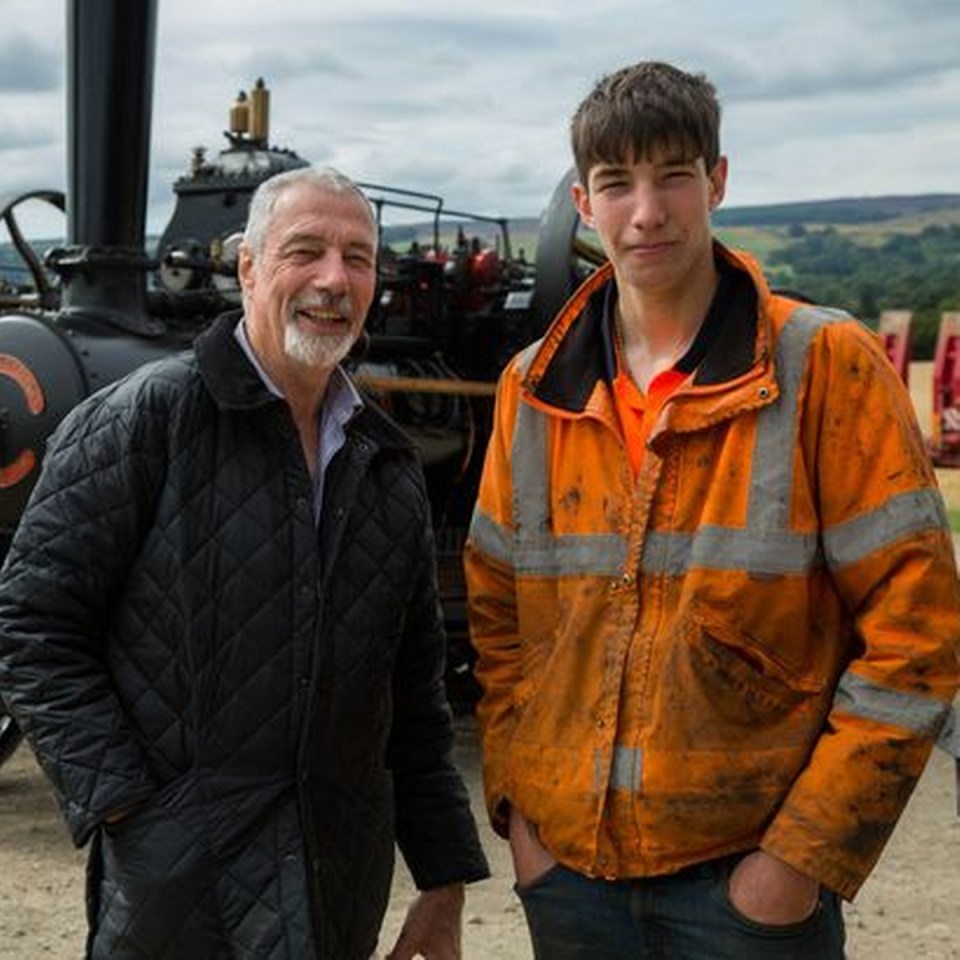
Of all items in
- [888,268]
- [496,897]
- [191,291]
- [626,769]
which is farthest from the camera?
[888,268]

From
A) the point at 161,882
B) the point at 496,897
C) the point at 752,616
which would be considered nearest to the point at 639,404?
the point at 752,616

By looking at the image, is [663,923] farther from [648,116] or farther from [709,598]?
[648,116]

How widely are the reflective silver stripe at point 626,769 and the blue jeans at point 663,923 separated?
129 mm

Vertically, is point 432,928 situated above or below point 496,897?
above

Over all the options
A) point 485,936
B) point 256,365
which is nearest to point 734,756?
point 256,365

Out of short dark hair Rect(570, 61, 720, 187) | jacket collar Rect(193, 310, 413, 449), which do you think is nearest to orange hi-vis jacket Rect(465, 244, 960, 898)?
short dark hair Rect(570, 61, 720, 187)

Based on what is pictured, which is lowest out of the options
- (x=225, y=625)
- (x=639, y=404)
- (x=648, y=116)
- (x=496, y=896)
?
(x=496, y=896)

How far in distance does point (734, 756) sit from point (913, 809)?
380cm

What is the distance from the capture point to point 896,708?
6.42 ft

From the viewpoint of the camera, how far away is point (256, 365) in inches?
88.9

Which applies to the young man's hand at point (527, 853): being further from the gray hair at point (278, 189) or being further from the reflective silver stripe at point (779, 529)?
the gray hair at point (278, 189)

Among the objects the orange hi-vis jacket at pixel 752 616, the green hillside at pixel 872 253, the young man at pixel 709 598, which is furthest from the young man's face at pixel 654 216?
the green hillside at pixel 872 253

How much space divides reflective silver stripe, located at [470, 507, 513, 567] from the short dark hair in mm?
516

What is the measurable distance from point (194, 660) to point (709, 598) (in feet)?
2.19
